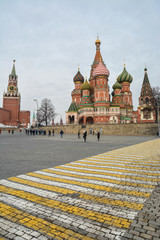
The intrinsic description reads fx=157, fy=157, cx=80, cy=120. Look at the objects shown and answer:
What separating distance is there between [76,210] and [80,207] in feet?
0.44

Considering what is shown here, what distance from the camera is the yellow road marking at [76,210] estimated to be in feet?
8.08

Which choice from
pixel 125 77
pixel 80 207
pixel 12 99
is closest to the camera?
pixel 80 207

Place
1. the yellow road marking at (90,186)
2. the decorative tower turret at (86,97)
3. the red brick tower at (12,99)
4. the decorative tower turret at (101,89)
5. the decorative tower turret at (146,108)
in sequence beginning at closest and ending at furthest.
→ the yellow road marking at (90,186), the decorative tower turret at (146,108), the decorative tower turret at (101,89), the decorative tower turret at (86,97), the red brick tower at (12,99)

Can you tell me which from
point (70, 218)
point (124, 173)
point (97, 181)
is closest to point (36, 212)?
point (70, 218)

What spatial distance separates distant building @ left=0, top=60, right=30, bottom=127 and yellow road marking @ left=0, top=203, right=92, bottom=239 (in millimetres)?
99817

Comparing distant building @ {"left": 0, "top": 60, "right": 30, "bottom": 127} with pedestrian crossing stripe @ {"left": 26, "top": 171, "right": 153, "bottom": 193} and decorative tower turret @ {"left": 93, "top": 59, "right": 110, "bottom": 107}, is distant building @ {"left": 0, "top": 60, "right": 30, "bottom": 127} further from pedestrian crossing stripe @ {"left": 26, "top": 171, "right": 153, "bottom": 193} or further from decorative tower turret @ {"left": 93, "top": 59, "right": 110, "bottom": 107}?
pedestrian crossing stripe @ {"left": 26, "top": 171, "right": 153, "bottom": 193}

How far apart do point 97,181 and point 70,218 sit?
193 centimetres

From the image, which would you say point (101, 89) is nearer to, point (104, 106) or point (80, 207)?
point (104, 106)

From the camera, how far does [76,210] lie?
9.30ft

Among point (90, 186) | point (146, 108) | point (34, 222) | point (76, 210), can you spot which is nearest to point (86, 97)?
point (146, 108)

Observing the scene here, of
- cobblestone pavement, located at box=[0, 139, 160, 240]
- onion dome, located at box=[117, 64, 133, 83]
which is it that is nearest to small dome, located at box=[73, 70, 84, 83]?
onion dome, located at box=[117, 64, 133, 83]

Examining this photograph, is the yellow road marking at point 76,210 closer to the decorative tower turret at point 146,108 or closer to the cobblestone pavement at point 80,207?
the cobblestone pavement at point 80,207

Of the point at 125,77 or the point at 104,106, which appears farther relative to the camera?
the point at 125,77

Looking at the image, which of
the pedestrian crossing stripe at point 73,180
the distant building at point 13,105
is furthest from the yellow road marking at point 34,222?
the distant building at point 13,105
